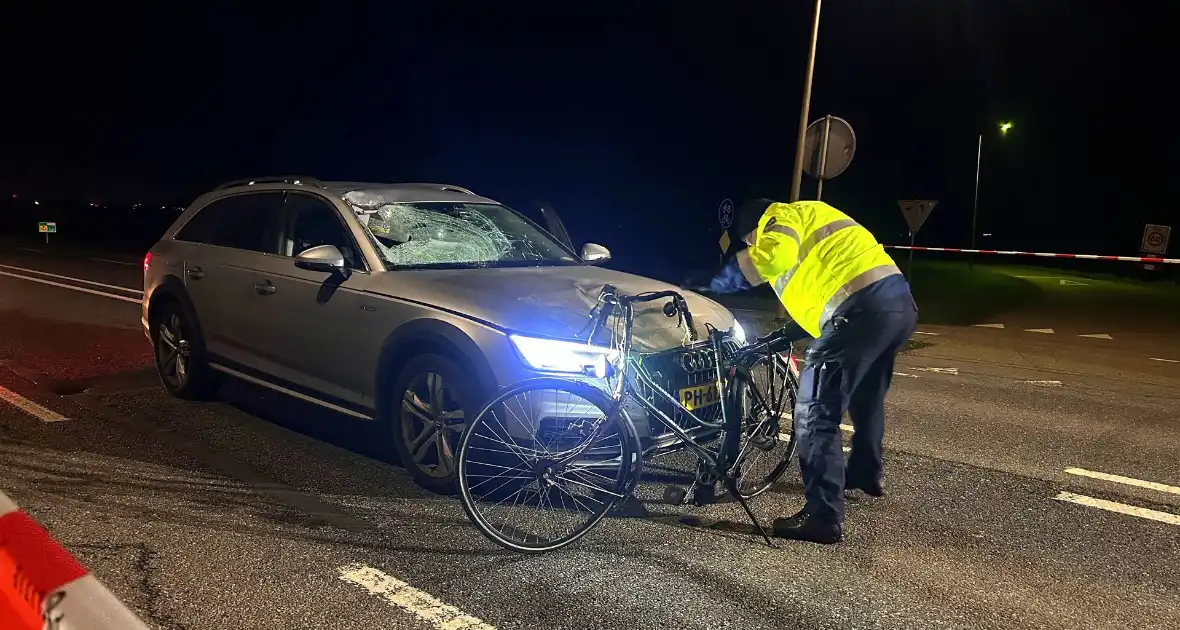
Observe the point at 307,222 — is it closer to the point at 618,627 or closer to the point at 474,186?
the point at 618,627

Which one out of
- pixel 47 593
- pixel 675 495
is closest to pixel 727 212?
pixel 675 495

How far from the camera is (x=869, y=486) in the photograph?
4812 millimetres

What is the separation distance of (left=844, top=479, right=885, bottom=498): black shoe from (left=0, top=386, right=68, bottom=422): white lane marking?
5202 mm

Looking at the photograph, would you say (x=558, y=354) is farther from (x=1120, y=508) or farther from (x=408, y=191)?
(x=1120, y=508)

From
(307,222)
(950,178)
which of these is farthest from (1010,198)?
(307,222)

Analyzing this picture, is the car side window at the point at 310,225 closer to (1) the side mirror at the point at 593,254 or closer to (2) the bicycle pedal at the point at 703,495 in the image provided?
(1) the side mirror at the point at 593,254

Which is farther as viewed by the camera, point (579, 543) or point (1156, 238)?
point (1156, 238)

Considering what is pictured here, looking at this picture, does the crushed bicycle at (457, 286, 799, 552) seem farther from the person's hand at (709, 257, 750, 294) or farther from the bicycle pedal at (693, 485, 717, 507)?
the person's hand at (709, 257, 750, 294)

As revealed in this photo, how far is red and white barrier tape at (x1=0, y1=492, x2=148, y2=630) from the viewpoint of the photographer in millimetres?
2232

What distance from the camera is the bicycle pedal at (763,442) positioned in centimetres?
445

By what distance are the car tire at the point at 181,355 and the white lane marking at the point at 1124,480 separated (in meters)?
5.85

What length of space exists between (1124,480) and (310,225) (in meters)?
5.23

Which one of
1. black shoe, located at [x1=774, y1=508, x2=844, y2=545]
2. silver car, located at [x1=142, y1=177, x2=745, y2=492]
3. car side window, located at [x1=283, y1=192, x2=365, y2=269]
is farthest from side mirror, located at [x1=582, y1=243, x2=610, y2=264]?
black shoe, located at [x1=774, y1=508, x2=844, y2=545]

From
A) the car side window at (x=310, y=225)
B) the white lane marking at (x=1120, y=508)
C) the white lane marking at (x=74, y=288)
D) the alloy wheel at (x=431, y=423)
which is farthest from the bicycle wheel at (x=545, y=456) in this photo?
the white lane marking at (x=74, y=288)
